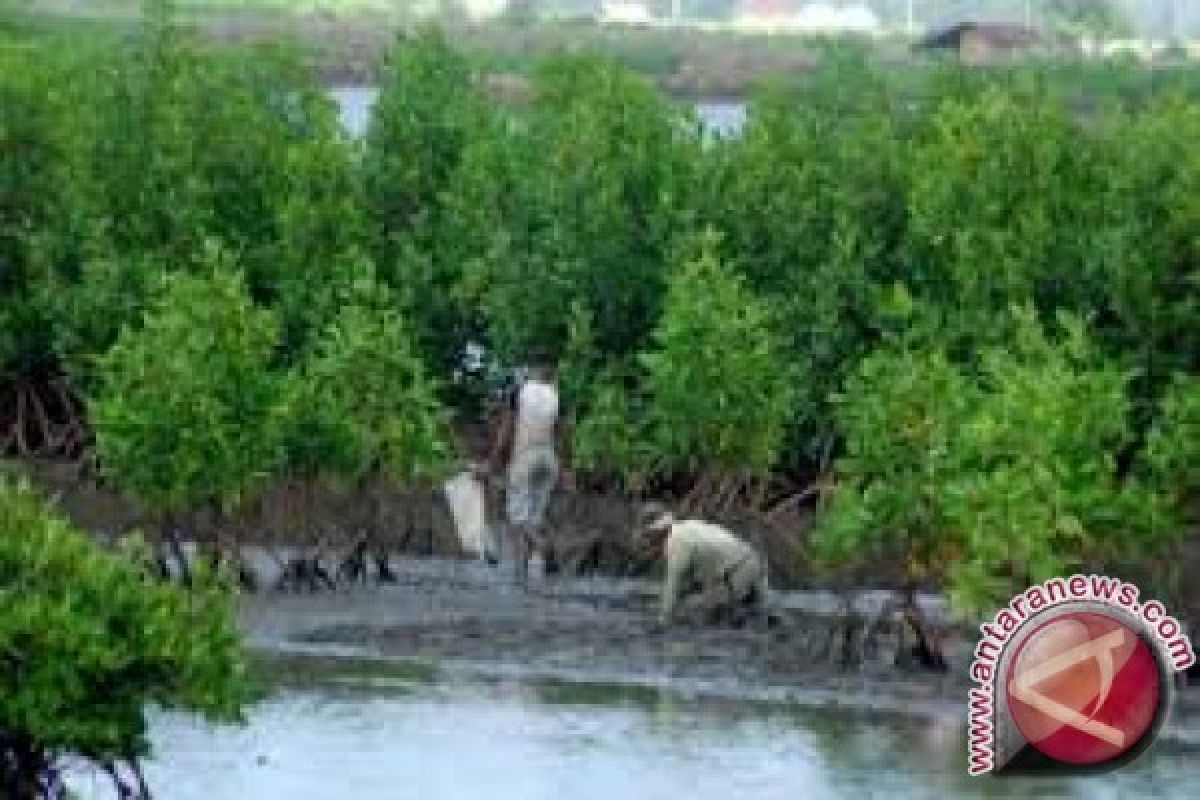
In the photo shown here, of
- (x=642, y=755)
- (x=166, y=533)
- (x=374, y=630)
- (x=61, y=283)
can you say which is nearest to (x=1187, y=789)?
(x=642, y=755)

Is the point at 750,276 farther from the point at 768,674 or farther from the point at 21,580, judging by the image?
the point at 21,580

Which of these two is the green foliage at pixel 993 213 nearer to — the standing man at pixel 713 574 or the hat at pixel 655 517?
the hat at pixel 655 517

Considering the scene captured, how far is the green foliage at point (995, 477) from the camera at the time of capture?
2541 centimetres

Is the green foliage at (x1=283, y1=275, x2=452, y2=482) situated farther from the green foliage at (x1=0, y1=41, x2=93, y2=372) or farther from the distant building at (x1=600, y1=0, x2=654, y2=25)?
the distant building at (x1=600, y1=0, x2=654, y2=25)

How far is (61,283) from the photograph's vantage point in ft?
108

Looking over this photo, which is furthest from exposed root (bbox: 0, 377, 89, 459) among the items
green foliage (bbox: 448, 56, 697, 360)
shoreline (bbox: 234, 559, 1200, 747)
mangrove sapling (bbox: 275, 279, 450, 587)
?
shoreline (bbox: 234, 559, 1200, 747)

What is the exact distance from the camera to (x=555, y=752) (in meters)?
24.1

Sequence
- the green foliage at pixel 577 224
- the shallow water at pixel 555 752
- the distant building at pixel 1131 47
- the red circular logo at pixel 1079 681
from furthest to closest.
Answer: the distant building at pixel 1131 47, the green foliage at pixel 577 224, the shallow water at pixel 555 752, the red circular logo at pixel 1079 681

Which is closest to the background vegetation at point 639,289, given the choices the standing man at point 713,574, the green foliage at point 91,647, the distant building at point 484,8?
the standing man at point 713,574

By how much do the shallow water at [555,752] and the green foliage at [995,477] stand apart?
4.31ft

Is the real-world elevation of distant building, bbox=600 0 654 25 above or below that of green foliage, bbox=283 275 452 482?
below

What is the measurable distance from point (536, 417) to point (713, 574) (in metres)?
2.47

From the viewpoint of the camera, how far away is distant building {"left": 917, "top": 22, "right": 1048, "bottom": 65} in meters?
92.1

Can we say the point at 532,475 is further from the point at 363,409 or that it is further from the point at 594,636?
the point at 594,636
